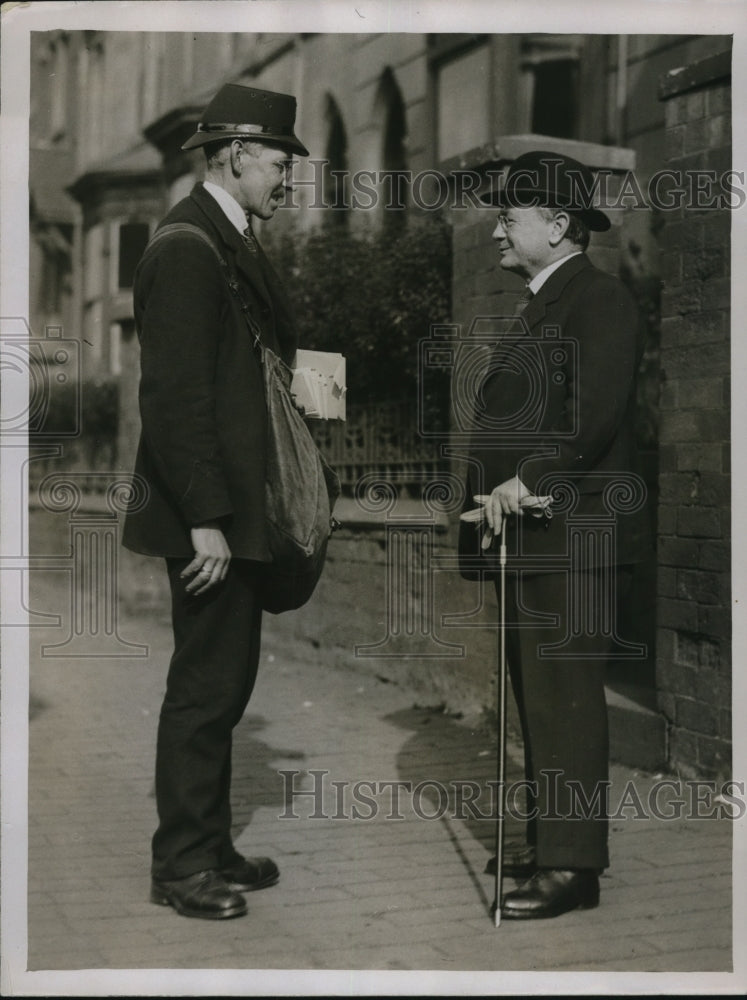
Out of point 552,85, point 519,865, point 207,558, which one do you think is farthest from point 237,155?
point 552,85

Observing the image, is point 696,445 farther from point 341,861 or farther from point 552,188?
point 341,861

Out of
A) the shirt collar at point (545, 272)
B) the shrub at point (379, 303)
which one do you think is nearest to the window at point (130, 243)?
the shrub at point (379, 303)

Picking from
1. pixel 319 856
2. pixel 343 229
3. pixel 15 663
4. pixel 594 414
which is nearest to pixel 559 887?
pixel 319 856

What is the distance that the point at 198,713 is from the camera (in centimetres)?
385

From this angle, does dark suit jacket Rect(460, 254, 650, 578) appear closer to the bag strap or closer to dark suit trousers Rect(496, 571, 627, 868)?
dark suit trousers Rect(496, 571, 627, 868)

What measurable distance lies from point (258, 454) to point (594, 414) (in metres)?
1.00

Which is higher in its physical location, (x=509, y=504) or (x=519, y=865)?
(x=509, y=504)

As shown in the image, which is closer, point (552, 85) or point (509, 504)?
point (509, 504)

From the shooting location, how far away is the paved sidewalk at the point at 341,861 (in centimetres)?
362

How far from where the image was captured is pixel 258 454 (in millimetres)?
3781

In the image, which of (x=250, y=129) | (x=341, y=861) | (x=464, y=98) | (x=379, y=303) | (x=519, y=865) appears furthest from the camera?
(x=464, y=98)

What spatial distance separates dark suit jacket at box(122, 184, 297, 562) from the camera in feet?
11.9

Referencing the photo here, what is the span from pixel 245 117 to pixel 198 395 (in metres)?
0.90

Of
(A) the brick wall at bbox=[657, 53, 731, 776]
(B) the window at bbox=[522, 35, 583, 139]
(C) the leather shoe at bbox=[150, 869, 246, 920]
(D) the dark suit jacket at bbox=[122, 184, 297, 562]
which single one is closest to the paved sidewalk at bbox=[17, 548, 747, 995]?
(C) the leather shoe at bbox=[150, 869, 246, 920]
